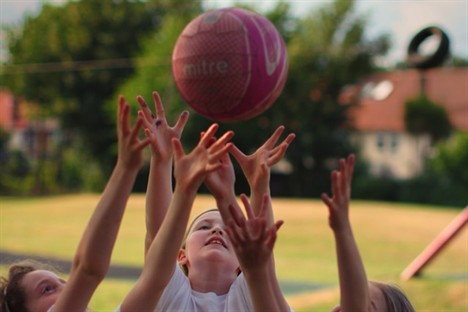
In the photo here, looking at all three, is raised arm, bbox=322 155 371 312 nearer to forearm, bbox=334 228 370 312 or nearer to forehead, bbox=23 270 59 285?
forearm, bbox=334 228 370 312

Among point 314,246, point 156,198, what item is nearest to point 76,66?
point 314,246

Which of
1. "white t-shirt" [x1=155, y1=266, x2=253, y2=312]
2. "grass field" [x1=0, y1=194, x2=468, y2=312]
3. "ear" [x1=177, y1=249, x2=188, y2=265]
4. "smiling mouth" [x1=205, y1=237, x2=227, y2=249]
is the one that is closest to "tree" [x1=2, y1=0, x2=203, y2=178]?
"grass field" [x1=0, y1=194, x2=468, y2=312]

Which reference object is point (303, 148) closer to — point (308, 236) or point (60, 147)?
point (60, 147)

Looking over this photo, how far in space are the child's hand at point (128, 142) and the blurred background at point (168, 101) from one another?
29.9 m

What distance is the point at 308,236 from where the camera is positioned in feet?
53.5

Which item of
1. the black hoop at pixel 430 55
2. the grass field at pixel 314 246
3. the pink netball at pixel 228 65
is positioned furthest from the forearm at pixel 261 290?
the black hoop at pixel 430 55

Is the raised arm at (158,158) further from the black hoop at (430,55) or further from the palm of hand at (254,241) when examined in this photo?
the black hoop at (430,55)

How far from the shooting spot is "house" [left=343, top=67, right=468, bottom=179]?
45.5m

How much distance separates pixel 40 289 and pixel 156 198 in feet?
1.91

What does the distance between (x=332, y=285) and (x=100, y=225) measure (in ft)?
27.8

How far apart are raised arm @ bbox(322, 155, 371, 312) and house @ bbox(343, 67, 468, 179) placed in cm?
4244

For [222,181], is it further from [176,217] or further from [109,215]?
[109,215]

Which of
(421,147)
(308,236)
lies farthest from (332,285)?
(421,147)

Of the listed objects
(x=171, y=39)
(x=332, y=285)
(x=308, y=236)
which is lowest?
(x=308, y=236)
